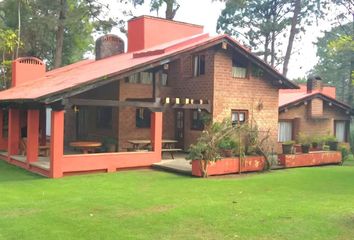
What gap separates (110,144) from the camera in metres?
18.2

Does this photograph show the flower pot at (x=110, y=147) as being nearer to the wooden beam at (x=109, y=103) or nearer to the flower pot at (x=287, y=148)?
the wooden beam at (x=109, y=103)

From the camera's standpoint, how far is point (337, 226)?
7105mm

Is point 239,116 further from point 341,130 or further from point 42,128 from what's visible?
point 42,128

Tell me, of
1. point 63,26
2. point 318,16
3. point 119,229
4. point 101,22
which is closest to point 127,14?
point 101,22

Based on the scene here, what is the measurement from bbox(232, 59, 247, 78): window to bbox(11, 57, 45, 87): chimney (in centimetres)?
1054

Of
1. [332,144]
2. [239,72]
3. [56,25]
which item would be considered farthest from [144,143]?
[56,25]

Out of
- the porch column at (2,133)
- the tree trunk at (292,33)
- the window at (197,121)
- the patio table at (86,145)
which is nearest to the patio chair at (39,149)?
the patio table at (86,145)

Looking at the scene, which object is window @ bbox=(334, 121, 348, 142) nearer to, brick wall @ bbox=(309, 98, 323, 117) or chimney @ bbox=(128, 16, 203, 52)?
brick wall @ bbox=(309, 98, 323, 117)

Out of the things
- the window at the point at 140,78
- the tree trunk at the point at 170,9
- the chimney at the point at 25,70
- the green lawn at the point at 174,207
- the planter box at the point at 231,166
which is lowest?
the green lawn at the point at 174,207

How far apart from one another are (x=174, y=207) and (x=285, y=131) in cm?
1427

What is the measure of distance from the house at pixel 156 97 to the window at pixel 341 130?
566 centimetres

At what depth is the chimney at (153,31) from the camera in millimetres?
22000

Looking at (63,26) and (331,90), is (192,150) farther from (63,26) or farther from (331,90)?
(63,26)

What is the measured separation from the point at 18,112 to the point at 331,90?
19.4 m
